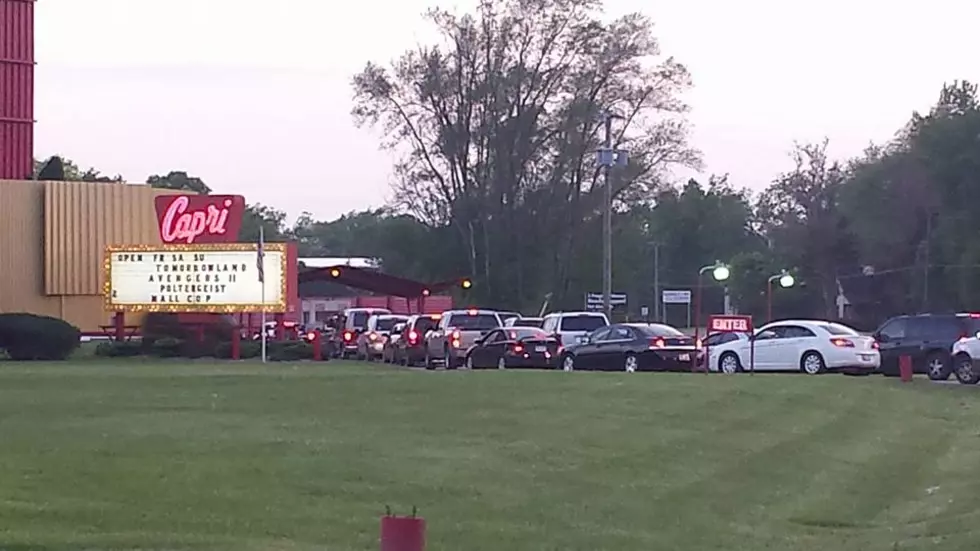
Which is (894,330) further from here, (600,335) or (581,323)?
(581,323)

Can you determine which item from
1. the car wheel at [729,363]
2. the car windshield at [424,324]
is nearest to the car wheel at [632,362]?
the car wheel at [729,363]

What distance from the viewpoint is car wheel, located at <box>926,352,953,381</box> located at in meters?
39.2

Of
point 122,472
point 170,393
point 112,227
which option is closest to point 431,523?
point 122,472

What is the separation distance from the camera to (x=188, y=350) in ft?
160

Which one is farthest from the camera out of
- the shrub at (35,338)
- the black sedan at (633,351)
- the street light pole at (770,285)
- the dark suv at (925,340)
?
the shrub at (35,338)

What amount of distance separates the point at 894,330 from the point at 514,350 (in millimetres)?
9406

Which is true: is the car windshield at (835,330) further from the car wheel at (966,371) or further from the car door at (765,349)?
the car wheel at (966,371)

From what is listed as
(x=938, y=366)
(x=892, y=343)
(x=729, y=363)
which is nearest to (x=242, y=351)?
(x=729, y=363)

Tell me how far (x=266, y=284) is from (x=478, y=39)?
23.9 m

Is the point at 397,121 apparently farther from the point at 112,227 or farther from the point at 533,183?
the point at 112,227

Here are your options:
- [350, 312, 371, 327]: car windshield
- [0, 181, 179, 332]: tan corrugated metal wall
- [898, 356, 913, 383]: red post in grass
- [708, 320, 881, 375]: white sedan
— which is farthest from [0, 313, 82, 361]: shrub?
[898, 356, 913, 383]: red post in grass

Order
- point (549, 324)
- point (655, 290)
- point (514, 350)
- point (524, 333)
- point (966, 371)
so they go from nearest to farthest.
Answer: point (966, 371), point (514, 350), point (524, 333), point (549, 324), point (655, 290)

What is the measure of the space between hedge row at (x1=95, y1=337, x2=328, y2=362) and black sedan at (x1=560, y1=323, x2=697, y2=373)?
1124cm

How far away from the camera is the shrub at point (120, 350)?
160 ft
